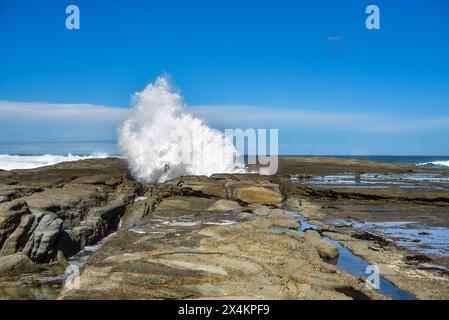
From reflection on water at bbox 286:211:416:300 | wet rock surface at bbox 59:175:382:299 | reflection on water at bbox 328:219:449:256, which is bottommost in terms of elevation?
reflection on water at bbox 286:211:416:300

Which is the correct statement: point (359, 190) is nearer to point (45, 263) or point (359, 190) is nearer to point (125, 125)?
point (45, 263)

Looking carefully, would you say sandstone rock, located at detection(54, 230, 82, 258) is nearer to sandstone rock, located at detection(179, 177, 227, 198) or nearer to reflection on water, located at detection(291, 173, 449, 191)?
sandstone rock, located at detection(179, 177, 227, 198)

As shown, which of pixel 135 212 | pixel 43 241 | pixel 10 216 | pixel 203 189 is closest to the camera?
pixel 43 241

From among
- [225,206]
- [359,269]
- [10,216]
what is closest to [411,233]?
[359,269]

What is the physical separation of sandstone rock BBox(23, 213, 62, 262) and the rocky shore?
22 mm

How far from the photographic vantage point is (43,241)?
35.1 ft

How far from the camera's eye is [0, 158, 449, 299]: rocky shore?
24.4ft

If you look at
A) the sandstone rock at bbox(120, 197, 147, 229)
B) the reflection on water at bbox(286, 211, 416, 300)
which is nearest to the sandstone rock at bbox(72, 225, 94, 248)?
the sandstone rock at bbox(120, 197, 147, 229)

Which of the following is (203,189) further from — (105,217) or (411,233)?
(411,233)

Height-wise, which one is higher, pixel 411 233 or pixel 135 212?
pixel 135 212

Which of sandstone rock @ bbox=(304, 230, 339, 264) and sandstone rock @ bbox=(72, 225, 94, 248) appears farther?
sandstone rock @ bbox=(72, 225, 94, 248)

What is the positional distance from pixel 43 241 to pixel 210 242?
380cm

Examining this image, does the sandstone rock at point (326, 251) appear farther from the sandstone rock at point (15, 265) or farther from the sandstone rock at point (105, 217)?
the sandstone rock at point (105, 217)
